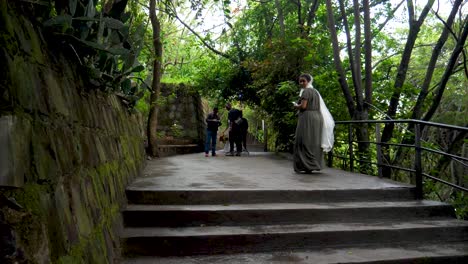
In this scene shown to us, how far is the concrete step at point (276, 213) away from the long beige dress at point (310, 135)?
7.37ft

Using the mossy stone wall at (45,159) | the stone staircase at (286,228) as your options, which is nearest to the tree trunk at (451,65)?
the stone staircase at (286,228)

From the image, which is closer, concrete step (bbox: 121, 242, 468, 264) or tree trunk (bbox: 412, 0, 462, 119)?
concrete step (bbox: 121, 242, 468, 264)

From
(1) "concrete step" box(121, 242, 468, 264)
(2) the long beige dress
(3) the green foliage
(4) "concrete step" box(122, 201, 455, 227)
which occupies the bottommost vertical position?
(1) "concrete step" box(121, 242, 468, 264)

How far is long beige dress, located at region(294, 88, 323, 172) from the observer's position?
7.14 meters

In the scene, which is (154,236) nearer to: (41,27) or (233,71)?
(41,27)

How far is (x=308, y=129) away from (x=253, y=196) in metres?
2.71

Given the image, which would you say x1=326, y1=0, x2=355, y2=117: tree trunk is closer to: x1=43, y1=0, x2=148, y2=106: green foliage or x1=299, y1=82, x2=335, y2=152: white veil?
x1=299, y1=82, x2=335, y2=152: white veil

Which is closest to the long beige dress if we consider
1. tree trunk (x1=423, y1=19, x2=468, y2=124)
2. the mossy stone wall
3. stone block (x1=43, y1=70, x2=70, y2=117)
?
tree trunk (x1=423, y1=19, x2=468, y2=124)

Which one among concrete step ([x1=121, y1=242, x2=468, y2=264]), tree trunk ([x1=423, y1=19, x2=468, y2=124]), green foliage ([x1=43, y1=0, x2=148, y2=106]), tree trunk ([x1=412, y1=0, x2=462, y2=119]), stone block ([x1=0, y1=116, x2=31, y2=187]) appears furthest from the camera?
tree trunk ([x1=412, y1=0, x2=462, y2=119])

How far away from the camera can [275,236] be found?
4.02 metres

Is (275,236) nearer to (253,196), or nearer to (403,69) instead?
(253,196)

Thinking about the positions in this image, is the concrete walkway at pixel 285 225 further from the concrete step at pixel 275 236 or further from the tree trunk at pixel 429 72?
the tree trunk at pixel 429 72

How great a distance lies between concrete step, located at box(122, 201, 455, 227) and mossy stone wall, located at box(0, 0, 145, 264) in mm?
840

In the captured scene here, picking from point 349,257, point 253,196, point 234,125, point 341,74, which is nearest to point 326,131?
point 341,74
